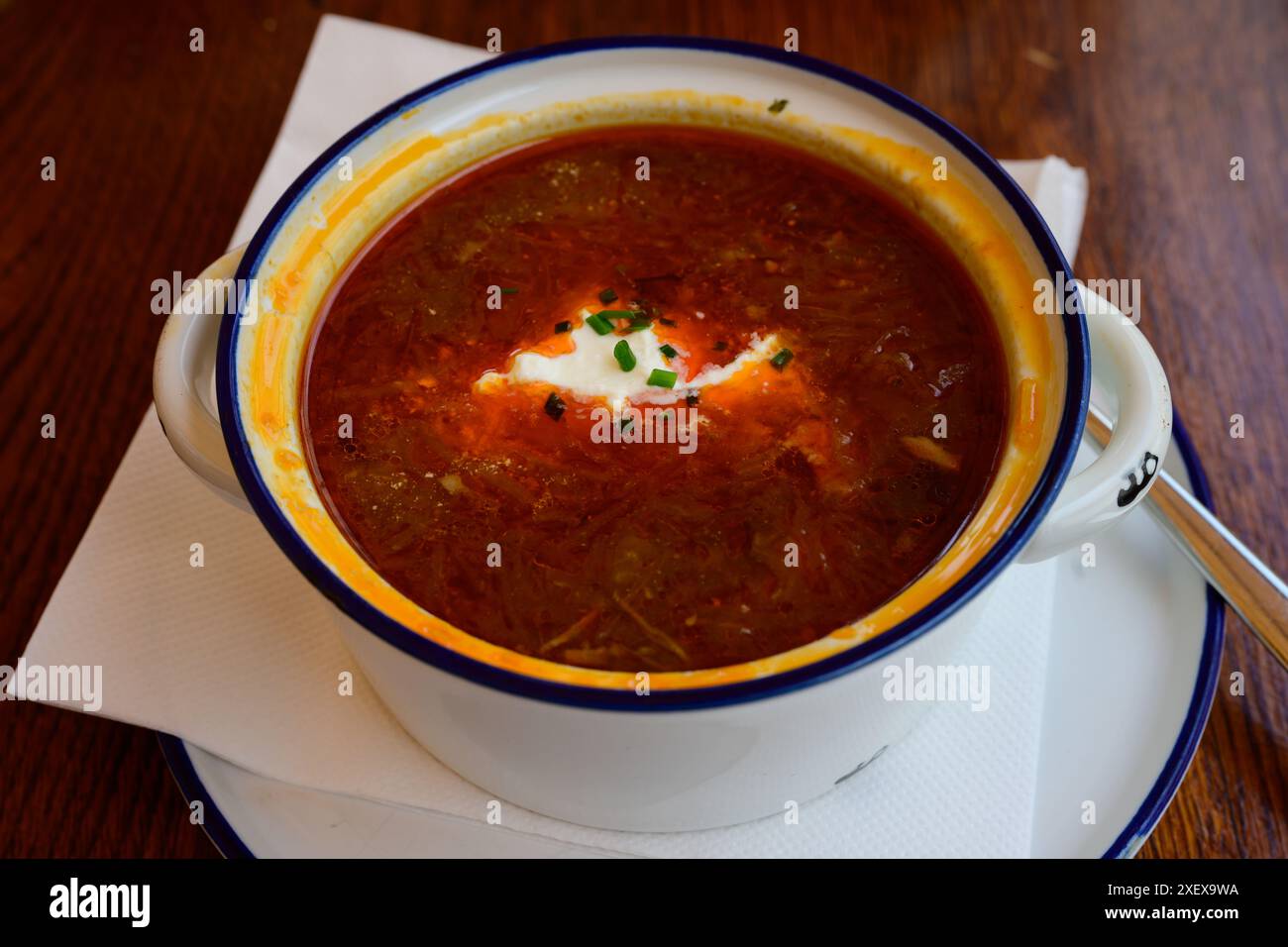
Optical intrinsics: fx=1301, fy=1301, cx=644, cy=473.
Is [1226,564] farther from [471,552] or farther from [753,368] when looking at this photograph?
[471,552]

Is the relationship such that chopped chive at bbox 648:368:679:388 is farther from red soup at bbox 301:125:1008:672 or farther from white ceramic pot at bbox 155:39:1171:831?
white ceramic pot at bbox 155:39:1171:831

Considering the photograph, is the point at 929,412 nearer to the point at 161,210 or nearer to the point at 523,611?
the point at 523,611

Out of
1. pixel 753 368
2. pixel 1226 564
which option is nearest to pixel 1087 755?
pixel 1226 564

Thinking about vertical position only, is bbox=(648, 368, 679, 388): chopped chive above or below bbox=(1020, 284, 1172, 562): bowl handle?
above

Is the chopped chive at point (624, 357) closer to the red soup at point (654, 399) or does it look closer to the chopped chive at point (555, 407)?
the red soup at point (654, 399)

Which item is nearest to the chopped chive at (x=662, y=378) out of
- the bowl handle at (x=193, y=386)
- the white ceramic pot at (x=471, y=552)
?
the white ceramic pot at (x=471, y=552)

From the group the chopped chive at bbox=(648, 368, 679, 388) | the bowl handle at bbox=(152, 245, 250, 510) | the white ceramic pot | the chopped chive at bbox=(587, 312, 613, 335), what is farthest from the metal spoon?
the bowl handle at bbox=(152, 245, 250, 510)

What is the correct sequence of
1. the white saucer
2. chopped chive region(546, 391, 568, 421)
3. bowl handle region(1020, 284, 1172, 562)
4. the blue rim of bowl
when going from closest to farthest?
the blue rim of bowl → bowl handle region(1020, 284, 1172, 562) → the white saucer → chopped chive region(546, 391, 568, 421)
